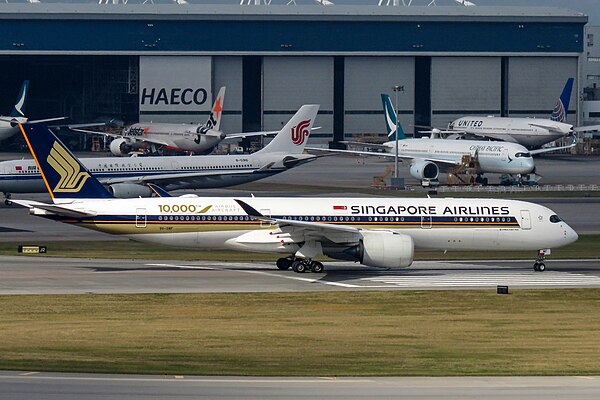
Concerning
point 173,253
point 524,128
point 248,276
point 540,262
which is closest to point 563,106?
point 524,128

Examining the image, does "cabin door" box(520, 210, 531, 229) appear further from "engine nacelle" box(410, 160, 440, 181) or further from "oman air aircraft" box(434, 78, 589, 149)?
"oman air aircraft" box(434, 78, 589, 149)

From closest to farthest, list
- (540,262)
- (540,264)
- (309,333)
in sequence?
(309,333), (540,264), (540,262)

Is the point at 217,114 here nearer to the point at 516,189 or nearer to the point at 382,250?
the point at 516,189

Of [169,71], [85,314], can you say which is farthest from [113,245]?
[169,71]

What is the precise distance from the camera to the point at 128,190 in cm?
8525

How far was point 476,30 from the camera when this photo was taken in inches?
6348

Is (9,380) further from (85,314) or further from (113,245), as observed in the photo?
(113,245)

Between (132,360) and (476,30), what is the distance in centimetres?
13702

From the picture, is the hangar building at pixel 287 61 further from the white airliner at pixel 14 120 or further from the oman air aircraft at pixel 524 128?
the oman air aircraft at pixel 524 128

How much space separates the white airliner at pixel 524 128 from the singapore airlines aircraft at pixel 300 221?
305ft

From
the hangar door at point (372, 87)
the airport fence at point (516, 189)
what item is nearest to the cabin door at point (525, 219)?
the airport fence at point (516, 189)

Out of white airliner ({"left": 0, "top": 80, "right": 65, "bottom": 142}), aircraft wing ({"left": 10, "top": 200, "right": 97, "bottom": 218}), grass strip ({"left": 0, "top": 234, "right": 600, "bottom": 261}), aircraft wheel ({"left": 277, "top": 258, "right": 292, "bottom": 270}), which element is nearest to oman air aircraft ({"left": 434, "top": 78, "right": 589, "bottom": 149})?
white airliner ({"left": 0, "top": 80, "right": 65, "bottom": 142})

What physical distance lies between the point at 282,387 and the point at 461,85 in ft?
462

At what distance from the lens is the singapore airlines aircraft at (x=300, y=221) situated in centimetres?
5006
